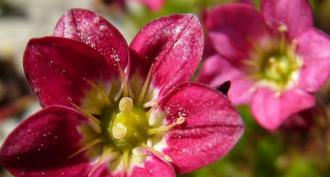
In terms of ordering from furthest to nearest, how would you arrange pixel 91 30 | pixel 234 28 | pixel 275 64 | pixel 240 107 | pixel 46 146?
1. pixel 240 107
2. pixel 275 64
3. pixel 234 28
4. pixel 91 30
5. pixel 46 146

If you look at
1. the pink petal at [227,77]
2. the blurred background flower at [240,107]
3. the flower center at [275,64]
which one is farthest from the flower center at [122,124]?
the flower center at [275,64]

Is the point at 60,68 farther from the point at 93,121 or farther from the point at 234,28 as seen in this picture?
the point at 234,28

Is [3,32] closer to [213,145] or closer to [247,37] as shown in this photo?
[247,37]

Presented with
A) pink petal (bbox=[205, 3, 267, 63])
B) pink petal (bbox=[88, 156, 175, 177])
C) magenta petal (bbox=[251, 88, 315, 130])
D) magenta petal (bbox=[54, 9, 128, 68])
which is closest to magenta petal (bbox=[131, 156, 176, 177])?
pink petal (bbox=[88, 156, 175, 177])

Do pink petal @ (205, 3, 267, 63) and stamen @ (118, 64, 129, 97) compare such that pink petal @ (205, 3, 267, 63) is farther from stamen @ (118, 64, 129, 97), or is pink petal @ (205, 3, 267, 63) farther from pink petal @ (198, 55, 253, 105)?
stamen @ (118, 64, 129, 97)

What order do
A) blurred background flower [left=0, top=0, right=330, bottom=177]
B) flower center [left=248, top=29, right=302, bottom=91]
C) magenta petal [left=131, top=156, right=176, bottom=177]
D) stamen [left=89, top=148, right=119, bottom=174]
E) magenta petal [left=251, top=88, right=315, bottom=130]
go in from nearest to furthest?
magenta petal [left=131, top=156, right=176, bottom=177], stamen [left=89, top=148, right=119, bottom=174], magenta petal [left=251, top=88, right=315, bottom=130], flower center [left=248, top=29, right=302, bottom=91], blurred background flower [left=0, top=0, right=330, bottom=177]

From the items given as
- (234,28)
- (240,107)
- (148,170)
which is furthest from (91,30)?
(240,107)
